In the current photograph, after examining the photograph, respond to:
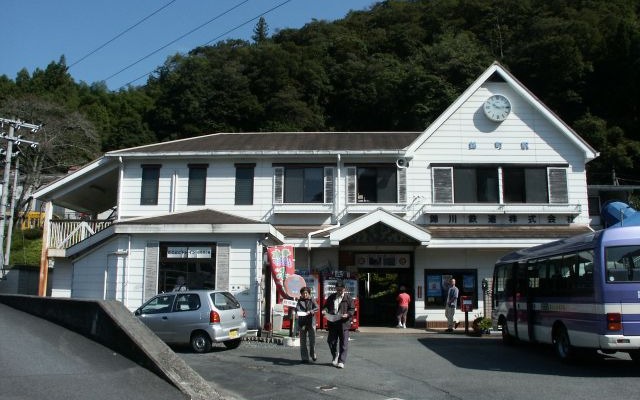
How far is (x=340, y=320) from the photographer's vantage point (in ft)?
38.8

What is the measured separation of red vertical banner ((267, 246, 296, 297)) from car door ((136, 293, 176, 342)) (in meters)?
3.60

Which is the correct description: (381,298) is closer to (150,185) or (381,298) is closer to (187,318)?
(150,185)

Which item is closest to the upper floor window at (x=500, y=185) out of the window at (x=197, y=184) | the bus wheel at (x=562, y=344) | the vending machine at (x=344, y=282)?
the vending machine at (x=344, y=282)

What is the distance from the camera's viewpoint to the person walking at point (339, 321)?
1176 centimetres

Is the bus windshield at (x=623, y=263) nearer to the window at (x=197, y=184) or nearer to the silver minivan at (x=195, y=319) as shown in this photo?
the silver minivan at (x=195, y=319)

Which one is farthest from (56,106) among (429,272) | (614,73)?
(614,73)

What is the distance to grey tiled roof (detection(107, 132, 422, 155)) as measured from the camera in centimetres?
2292

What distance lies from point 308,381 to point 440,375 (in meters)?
2.61

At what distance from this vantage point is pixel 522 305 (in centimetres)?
1490

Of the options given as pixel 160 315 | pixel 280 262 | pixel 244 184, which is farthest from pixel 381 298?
pixel 160 315

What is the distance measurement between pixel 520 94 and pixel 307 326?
15.3 metres

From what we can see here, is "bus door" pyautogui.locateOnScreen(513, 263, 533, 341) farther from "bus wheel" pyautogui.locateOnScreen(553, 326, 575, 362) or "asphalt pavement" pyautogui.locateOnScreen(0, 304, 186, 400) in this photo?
"asphalt pavement" pyautogui.locateOnScreen(0, 304, 186, 400)

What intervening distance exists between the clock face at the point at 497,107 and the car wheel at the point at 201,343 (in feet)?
48.7

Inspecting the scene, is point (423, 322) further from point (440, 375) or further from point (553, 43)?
point (553, 43)
